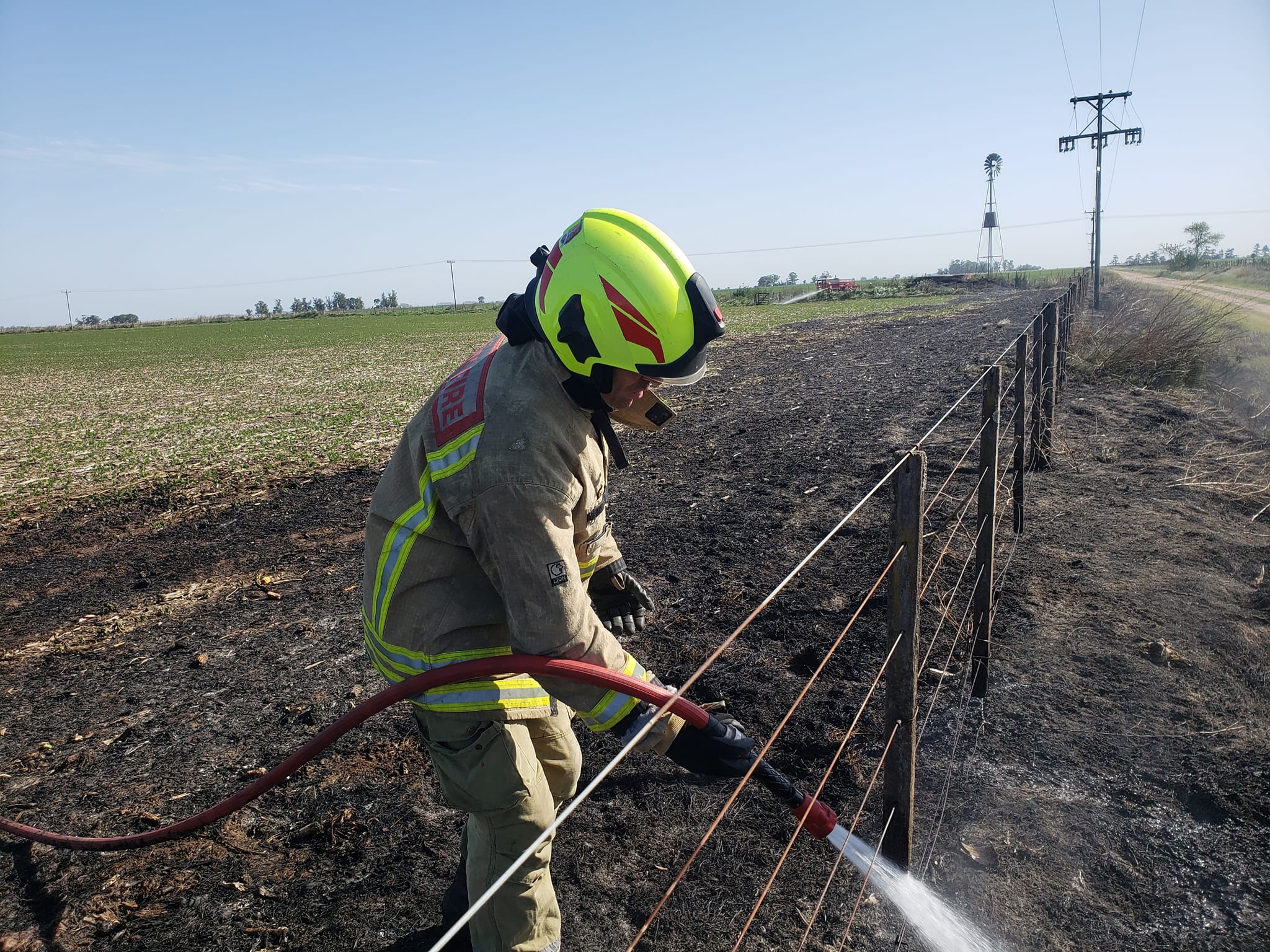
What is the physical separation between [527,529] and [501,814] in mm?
976

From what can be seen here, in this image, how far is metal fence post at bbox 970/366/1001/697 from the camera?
14.2 feet

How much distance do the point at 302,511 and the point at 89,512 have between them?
266cm

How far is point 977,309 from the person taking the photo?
38688 mm

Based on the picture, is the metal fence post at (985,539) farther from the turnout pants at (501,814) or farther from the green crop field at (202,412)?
the green crop field at (202,412)

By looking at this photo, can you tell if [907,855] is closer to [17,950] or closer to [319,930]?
[319,930]

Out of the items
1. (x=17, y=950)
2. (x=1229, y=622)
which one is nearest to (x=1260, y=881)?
(x=1229, y=622)

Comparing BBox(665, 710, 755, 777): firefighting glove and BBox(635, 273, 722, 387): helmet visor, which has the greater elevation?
BBox(635, 273, 722, 387): helmet visor

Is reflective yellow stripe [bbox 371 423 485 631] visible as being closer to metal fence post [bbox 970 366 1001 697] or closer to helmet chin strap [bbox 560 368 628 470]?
helmet chin strap [bbox 560 368 628 470]

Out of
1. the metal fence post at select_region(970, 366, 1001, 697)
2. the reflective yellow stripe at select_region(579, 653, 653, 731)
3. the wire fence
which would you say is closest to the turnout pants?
the wire fence

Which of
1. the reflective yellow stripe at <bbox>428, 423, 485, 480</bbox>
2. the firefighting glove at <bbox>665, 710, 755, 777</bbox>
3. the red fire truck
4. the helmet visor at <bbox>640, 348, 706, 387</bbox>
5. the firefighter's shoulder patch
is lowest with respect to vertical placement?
the firefighting glove at <bbox>665, 710, 755, 777</bbox>

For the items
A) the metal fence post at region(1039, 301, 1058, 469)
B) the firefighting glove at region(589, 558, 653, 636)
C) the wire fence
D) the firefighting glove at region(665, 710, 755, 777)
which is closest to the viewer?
the firefighting glove at region(665, 710, 755, 777)

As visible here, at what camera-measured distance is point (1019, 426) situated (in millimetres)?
6918

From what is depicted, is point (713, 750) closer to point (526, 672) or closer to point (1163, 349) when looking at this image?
point (526, 672)

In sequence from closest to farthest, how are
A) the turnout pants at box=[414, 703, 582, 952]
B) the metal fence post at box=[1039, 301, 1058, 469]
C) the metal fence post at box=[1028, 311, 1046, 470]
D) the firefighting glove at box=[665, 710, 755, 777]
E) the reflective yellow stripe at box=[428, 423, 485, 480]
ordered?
the reflective yellow stripe at box=[428, 423, 485, 480] → the firefighting glove at box=[665, 710, 755, 777] → the turnout pants at box=[414, 703, 582, 952] → the metal fence post at box=[1028, 311, 1046, 470] → the metal fence post at box=[1039, 301, 1058, 469]
